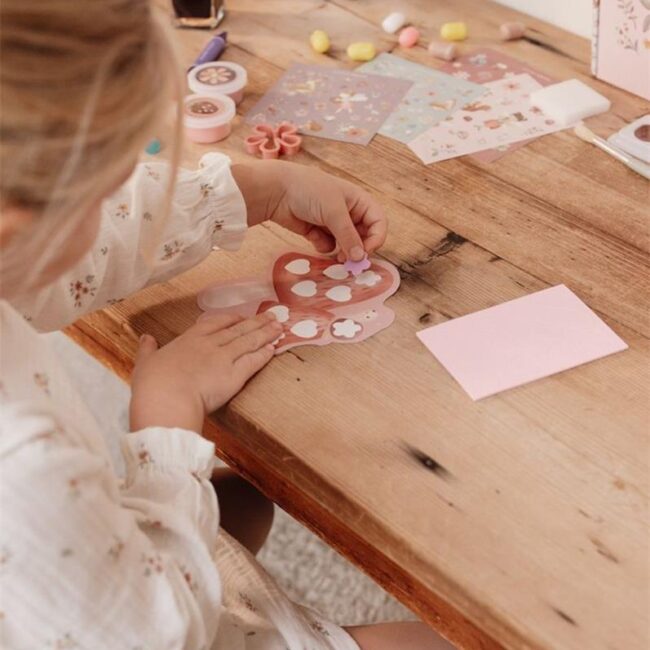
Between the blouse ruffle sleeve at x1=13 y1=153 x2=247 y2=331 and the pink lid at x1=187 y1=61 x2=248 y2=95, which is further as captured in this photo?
the pink lid at x1=187 y1=61 x2=248 y2=95

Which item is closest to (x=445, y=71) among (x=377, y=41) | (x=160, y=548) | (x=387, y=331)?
(x=377, y=41)

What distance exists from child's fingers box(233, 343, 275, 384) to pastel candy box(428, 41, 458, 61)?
524mm

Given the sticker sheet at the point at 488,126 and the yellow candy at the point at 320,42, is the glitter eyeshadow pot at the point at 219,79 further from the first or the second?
the sticker sheet at the point at 488,126

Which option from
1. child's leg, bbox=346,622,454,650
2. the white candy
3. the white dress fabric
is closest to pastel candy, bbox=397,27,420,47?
the white candy

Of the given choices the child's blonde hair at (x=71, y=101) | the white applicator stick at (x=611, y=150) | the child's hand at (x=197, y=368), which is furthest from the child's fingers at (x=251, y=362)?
the white applicator stick at (x=611, y=150)

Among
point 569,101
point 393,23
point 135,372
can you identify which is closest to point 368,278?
point 135,372

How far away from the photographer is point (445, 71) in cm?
114

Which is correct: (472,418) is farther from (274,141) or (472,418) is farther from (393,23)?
(393,23)

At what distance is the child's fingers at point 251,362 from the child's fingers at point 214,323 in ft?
0.14

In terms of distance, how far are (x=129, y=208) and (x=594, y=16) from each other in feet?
1.94

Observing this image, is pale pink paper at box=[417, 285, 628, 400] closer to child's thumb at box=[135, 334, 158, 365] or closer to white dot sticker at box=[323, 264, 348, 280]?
white dot sticker at box=[323, 264, 348, 280]

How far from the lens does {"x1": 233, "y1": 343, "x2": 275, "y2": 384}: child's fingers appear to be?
0.79m

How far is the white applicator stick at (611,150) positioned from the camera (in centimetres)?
98

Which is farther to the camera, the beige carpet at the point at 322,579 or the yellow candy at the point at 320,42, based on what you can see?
the beige carpet at the point at 322,579
